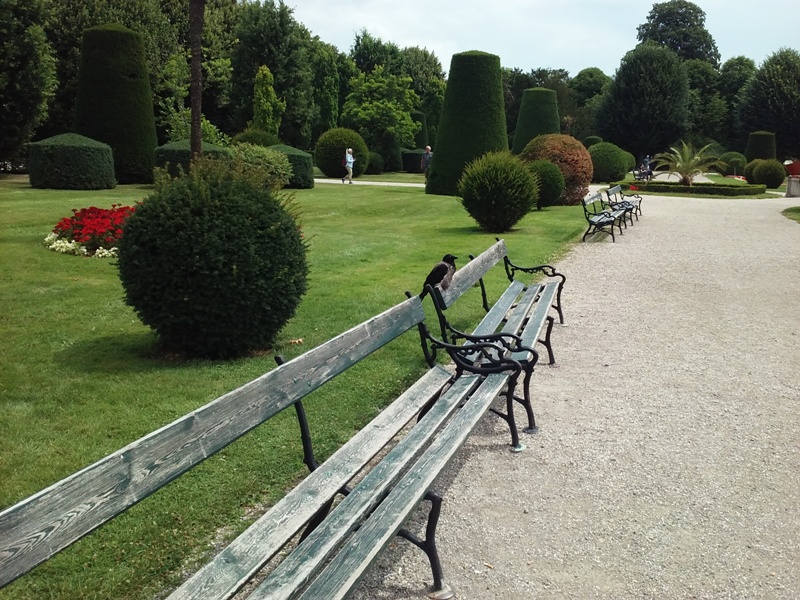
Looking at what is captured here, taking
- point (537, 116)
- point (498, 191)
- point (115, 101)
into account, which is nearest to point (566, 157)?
point (498, 191)

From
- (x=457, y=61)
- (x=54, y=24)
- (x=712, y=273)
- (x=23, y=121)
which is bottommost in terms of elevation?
(x=712, y=273)

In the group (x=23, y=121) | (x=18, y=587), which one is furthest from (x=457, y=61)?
(x=18, y=587)

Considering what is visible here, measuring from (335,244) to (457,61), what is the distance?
13.3 meters

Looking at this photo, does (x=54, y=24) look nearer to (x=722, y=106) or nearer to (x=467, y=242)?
(x=467, y=242)

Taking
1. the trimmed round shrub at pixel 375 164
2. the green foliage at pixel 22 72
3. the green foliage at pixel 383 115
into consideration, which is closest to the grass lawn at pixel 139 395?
the green foliage at pixel 22 72

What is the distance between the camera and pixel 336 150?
3203cm

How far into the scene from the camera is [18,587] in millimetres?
2828

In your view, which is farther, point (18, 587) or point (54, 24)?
point (54, 24)

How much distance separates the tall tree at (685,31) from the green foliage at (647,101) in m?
29.7

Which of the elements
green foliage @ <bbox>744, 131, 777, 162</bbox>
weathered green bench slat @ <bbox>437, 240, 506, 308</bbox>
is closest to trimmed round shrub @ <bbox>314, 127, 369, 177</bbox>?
weathered green bench slat @ <bbox>437, 240, 506, 308</bbox>

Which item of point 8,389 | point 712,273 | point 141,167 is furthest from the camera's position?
point 141,167

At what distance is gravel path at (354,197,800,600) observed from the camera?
10.0 feet

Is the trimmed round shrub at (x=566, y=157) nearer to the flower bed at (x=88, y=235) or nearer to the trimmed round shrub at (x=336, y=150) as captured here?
the trimmed round shrub at (x=336, y=150)

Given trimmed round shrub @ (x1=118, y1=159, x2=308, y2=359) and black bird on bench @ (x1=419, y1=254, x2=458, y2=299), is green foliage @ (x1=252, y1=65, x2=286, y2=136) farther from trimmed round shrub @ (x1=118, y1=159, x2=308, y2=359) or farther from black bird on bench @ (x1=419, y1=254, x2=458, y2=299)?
black bird on bench @ (x1=419, y1=254, x2=458, y2=299)
